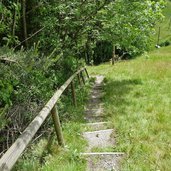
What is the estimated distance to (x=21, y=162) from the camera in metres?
4.50

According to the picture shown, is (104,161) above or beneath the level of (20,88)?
beneath

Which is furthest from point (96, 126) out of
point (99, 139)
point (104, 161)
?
point (104, 161)

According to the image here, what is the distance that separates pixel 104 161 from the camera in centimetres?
455

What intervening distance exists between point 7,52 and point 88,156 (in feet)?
6.25

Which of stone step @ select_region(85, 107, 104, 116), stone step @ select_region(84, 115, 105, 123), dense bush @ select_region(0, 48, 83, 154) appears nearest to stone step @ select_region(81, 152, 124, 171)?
dense bush @ select_region(0, 48, 83, 154)

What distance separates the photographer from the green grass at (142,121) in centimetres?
449

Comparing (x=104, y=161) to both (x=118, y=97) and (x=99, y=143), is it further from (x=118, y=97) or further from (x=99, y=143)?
(x=118, y=97)

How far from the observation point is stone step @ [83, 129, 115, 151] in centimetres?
536

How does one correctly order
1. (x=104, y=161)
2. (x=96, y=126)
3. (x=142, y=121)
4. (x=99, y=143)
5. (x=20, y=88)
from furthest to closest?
(x=96, y=126) < (x=142, y=121) < (x=20, y=88) < (x=99, y=143) < (x=104, y=161)

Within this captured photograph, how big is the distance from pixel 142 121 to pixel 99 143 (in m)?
1.20

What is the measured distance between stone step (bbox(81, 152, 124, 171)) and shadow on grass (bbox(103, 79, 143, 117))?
2.42 meters

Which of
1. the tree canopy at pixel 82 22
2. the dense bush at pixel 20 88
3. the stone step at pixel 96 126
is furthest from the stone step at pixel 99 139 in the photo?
the tree canopy at pixel 82 22

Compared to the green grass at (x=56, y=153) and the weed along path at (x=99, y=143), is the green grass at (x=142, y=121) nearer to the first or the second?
the weed along path at (x=99, y=143)

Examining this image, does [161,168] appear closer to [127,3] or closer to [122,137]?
[122,137]
